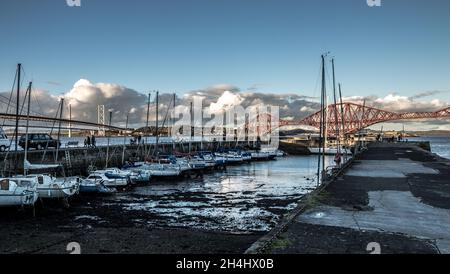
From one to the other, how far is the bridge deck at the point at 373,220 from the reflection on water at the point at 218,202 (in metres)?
4.94

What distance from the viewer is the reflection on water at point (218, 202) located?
21.4 m

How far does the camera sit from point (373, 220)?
43.5 ft

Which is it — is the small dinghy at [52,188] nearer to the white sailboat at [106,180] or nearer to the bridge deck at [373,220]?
the white sailboat at [106,180]

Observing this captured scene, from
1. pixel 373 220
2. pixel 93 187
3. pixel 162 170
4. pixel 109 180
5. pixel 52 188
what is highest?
pixel 373 220

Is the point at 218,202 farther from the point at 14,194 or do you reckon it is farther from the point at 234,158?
the point at 234,158

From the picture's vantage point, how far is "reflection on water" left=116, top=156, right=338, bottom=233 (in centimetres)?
2144

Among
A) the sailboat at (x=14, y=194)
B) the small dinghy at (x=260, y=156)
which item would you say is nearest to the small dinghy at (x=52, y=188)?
the sailboat at (x=14, y=194)

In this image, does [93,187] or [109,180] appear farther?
[109,180]

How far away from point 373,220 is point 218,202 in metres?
16.6

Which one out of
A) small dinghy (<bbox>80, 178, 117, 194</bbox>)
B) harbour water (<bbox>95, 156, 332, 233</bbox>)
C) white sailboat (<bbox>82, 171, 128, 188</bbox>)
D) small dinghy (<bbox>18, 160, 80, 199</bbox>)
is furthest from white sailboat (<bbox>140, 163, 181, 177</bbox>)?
small dinghy (<bbox>18, 160, 80, 199</bbox>)

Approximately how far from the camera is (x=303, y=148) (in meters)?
111

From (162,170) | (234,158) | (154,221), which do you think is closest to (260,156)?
(234,158)

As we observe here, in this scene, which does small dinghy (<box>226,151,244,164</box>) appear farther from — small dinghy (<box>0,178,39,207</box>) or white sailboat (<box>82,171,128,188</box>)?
small dinghy (<box>0,178,39,207</box>)
